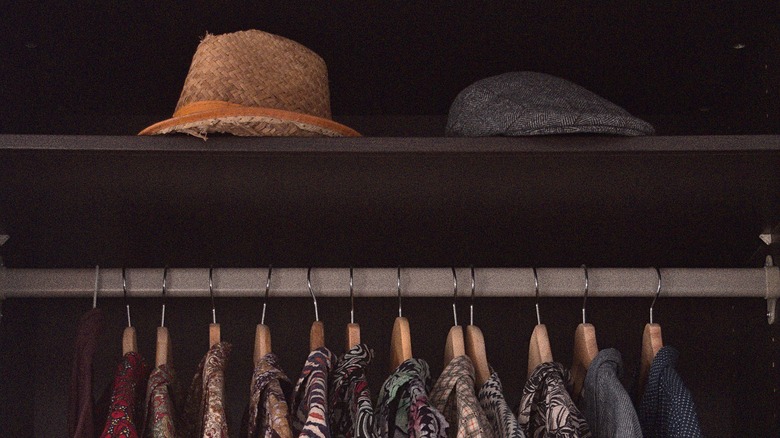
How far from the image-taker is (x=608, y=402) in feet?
3.54

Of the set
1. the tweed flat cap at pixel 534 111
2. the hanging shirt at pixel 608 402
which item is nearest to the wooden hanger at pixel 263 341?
the tweed flat cap at pixel 534 111

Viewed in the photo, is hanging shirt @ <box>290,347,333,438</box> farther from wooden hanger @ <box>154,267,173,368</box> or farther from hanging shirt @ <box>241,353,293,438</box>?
wooden hanger @ <box>154,267,173,368</box>

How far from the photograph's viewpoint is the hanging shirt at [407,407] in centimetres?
101

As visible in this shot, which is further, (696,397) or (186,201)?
(696,397)

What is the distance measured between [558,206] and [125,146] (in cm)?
59

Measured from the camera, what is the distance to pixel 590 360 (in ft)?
3.92

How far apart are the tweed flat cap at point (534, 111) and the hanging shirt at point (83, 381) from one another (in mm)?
537

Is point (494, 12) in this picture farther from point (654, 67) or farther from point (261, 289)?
point (261, 289)

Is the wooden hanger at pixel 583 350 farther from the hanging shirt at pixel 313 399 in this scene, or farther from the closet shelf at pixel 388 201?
the hanging shirt at pixel 313 399

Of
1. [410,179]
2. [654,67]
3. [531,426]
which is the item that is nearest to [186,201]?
[410,179]

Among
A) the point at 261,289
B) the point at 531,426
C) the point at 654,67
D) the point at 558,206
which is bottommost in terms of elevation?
the point at 531,426

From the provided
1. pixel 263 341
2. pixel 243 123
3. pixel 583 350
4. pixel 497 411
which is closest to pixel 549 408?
pixel 497 411

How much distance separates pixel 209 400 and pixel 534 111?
0.53 meters

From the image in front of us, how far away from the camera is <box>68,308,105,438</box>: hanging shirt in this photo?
1.06 metres
